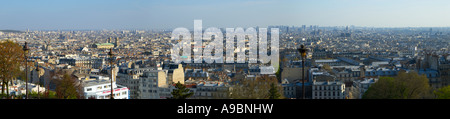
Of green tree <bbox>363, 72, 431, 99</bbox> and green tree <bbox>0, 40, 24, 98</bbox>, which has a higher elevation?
green tree <bbox>0, 40, 24, 98</bbox>

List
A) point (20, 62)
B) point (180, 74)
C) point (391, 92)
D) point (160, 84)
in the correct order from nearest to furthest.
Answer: point (391, 92) < point (20, 62) < point (160, 84) < point (180, 74)

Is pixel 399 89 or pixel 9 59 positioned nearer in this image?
pixel 399 89

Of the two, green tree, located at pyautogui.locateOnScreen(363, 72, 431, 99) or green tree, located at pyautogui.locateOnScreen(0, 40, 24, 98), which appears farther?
green tree, located at pyautogui.locateOnScreen(0, 40, 24, 98)

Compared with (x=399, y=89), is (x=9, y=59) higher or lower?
higher

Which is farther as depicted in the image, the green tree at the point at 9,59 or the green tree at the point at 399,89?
the green tree at the point at 9,59

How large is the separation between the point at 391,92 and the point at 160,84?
947 centimetres

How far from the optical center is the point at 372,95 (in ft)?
35.4

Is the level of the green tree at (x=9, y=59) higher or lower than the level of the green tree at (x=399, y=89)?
higher
